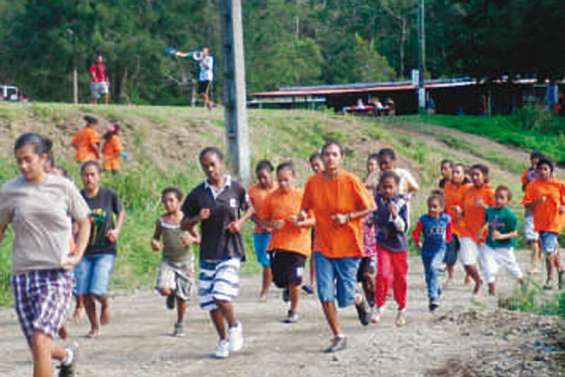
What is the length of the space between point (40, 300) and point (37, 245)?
1.24 feet

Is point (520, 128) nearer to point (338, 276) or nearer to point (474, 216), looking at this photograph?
point (474, 216)

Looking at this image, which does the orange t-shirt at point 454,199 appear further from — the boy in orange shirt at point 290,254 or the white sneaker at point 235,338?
the white sneaker at point 235,338

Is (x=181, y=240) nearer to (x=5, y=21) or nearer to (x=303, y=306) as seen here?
(x=303, y=306)

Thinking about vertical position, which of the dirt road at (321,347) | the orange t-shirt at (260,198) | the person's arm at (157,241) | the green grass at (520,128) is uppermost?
the green grass at (520,128)

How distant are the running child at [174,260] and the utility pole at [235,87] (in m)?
7.97

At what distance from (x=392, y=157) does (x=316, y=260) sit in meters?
2.80

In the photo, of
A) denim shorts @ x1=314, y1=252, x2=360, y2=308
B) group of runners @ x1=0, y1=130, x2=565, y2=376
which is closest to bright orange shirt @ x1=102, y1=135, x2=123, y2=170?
group of runners @ x1=0, y1=130, x2=565, y2=376

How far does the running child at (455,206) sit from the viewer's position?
49.5 ft

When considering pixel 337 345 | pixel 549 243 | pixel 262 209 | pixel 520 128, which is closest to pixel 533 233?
pixel 549 243

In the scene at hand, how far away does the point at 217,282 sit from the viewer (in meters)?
9.93

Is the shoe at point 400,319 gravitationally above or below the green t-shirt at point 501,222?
below

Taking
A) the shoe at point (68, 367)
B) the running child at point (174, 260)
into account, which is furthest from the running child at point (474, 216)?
the shoe at point (68, 367)

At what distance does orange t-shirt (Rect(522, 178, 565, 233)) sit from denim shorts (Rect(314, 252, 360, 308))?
5.48m

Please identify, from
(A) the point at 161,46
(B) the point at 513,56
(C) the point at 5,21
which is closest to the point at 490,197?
(B) the point at 513,56
